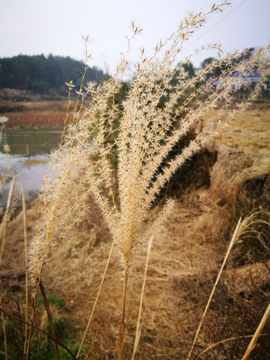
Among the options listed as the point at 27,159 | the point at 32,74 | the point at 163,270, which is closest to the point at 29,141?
the point at 27,159

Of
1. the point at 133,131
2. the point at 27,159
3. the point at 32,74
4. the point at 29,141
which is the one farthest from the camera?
the point at 32,74

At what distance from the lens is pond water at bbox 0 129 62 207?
346 inches

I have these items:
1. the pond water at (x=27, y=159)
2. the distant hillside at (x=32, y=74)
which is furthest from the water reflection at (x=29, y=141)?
the distant hillside at (x=32, y=74)

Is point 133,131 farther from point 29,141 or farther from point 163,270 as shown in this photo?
point 29,141

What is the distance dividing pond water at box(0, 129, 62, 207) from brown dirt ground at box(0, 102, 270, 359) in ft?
7.52

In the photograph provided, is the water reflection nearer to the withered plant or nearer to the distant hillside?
the distant hillside

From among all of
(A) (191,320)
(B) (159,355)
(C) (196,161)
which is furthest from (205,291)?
(C) (196,161)

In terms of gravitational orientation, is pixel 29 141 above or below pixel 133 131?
below

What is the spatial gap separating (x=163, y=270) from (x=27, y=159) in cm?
1176

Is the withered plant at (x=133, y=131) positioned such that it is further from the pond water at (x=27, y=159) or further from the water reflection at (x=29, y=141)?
the water reflection at (x=29, y=141)

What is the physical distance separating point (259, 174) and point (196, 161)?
243cm

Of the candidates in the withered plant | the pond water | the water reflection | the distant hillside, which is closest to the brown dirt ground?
the withered plant

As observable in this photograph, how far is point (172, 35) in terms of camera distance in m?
0.77

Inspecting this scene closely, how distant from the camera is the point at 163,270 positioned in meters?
3.65
